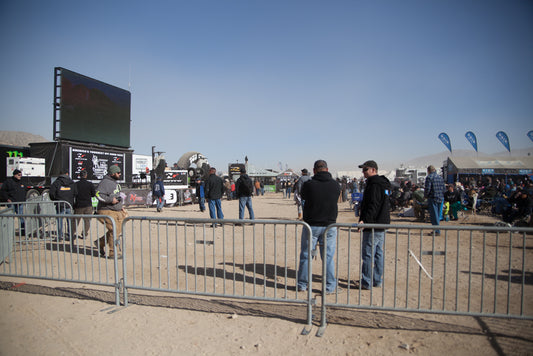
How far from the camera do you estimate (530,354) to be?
112 inches

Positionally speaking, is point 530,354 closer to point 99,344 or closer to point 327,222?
point 327,222

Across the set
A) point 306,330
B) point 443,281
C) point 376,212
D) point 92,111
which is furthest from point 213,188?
point 92,111

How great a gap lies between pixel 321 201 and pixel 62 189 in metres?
7.41

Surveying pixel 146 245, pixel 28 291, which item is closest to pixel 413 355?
pixel 28 291

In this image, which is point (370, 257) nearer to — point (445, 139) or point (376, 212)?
point (376, 212)

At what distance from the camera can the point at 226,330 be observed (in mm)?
3336

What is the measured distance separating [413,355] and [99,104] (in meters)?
20.9

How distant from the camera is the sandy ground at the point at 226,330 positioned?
297 cm

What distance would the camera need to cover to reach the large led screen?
16.6 metres

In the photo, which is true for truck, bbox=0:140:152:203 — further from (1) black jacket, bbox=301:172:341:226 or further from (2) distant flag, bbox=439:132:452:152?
(2) distant flag, bbox=439:132:452:152

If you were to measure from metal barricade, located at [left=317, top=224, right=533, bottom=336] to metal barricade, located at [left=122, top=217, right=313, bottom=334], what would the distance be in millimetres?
731

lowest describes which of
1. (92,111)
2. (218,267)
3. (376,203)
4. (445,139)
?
(218,267)

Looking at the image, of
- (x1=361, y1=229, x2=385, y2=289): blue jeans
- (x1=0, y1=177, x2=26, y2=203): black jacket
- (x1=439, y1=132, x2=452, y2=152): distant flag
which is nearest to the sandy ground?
(x1=361, y1=229, x2=385, y2=289): blue jeans

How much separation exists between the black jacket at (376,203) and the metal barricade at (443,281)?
19 cm
